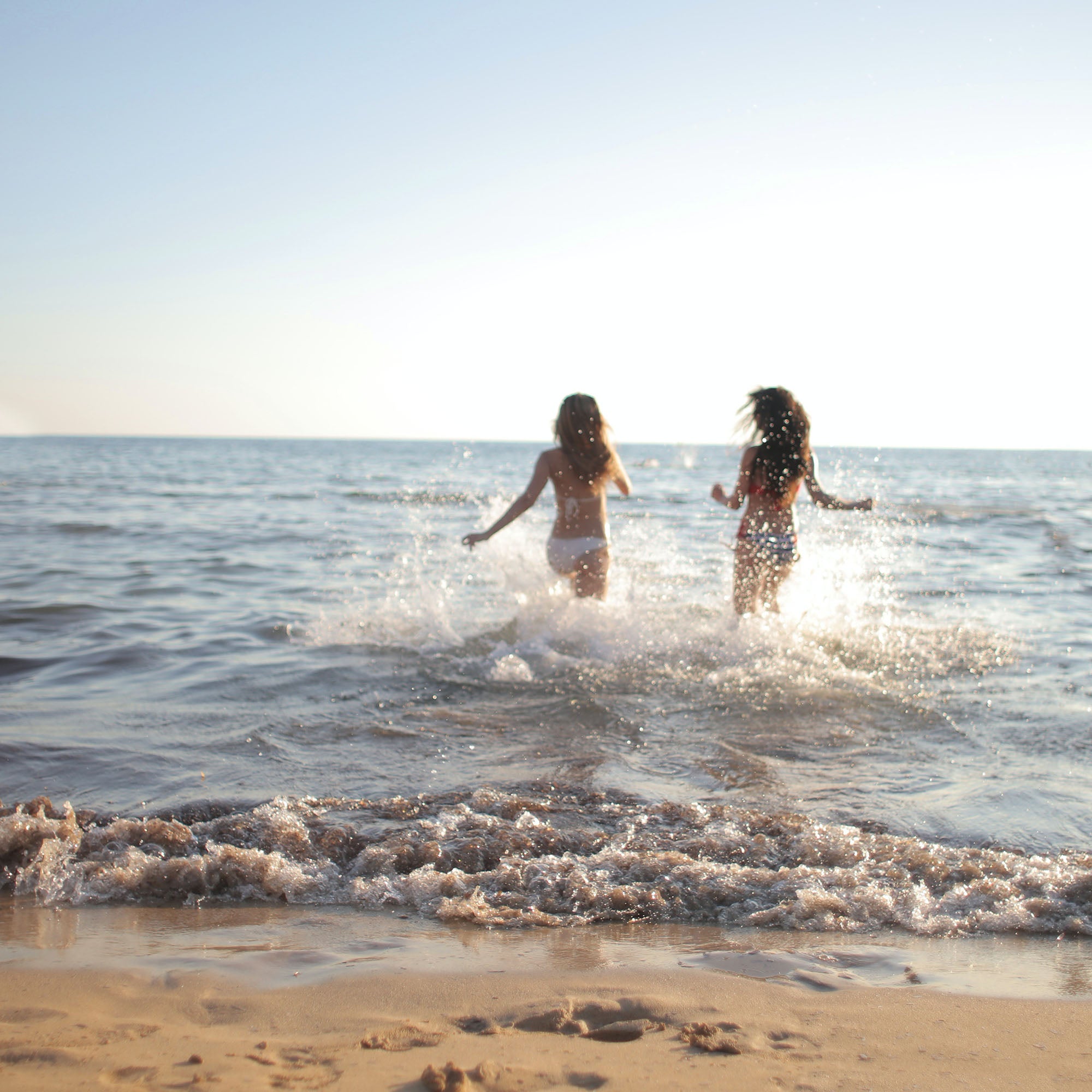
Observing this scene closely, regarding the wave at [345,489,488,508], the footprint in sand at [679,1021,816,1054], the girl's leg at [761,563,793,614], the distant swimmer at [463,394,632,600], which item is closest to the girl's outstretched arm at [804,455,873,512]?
the girl's leg at [761,563,793,614]

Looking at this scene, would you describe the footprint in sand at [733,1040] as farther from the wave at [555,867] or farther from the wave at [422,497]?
the wave at [422,497]

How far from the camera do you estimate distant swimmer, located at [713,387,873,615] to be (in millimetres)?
6121

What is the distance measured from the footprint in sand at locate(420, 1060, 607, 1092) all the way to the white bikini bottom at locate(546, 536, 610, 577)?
4.98 metres

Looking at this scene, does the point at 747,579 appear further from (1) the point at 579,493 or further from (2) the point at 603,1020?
(2) the point at 603,1020

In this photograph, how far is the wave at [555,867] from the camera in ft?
8.84

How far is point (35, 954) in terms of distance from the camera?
7.69ft

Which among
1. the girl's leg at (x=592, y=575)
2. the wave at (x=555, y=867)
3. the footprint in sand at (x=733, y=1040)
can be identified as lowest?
the wave at (x=555, y=867)

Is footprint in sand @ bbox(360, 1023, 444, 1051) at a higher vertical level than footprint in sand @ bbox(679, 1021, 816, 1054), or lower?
lower

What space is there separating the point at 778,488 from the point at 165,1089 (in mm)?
5409

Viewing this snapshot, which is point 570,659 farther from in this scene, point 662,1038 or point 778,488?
point 662,1038

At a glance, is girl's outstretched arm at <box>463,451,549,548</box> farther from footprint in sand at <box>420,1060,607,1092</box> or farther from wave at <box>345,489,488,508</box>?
wave at <box>345,489,488,508</box>

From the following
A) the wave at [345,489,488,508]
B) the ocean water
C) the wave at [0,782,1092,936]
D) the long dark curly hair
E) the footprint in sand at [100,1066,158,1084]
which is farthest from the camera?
the wave at [345,489,488,508]

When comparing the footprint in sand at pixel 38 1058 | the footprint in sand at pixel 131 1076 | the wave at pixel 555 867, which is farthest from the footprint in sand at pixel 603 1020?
the footprint in sand at pixel 38 1058

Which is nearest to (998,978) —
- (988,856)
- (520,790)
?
(988,856)
